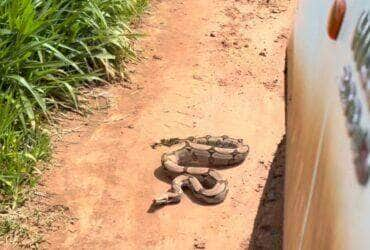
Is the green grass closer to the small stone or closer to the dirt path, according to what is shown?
the dirt path

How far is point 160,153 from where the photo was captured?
5.68 meters

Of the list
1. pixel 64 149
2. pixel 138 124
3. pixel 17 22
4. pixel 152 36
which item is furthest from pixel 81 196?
pixel 152 36

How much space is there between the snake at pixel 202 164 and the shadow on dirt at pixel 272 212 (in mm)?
357

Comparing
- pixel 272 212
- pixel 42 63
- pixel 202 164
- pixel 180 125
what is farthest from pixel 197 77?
pixel 272 212

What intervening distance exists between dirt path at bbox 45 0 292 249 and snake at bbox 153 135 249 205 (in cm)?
9

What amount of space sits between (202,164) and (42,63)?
1613mm

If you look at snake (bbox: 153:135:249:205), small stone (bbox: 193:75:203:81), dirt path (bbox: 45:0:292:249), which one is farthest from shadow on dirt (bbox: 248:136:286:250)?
small stone (bbox: 193:75:203:81)

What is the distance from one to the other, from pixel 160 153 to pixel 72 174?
0.82 meters

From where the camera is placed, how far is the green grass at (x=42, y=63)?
500cm

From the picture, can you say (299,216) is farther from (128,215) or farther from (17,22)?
(17,22)

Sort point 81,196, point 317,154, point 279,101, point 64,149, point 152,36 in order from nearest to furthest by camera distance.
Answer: point 317,154 → point 81,196 → point 64,149 → point 279,101 → point 152,36

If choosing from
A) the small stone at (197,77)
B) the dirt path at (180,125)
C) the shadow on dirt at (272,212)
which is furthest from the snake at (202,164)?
the small stone at (197,77)

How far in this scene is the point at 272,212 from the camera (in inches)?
196

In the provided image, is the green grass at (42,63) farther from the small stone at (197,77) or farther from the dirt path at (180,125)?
the small stone at (197,77)
